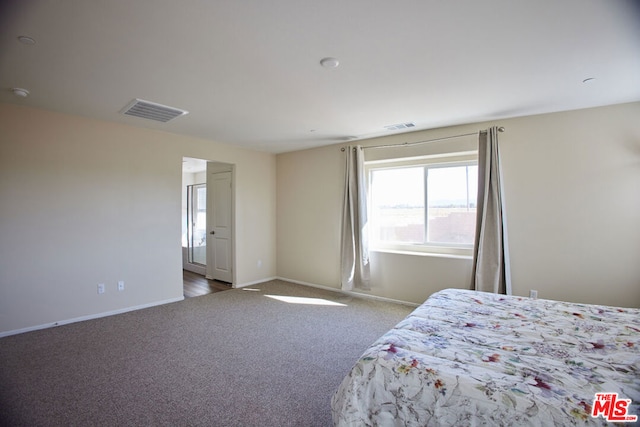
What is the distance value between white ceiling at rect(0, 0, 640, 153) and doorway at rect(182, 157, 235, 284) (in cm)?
218

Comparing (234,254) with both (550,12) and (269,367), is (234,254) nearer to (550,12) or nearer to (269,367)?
(269,367)

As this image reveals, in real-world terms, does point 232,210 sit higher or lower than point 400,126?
lower

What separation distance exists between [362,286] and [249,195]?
2615 millimetres

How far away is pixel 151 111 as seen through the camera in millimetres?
3340

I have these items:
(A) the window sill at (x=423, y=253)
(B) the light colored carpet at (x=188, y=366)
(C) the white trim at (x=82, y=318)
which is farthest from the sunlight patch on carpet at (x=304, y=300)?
(C) the white trim at (x=82, y=318)

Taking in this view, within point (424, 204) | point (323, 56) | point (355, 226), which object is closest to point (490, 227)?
point (424, 204)

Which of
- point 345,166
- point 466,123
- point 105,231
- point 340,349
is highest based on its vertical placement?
point 466,123

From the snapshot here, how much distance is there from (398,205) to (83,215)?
427cm

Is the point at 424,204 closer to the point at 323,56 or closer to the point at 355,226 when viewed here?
the point at 355,226

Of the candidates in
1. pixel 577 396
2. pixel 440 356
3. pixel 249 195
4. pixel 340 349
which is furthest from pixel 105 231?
pixel 577 396

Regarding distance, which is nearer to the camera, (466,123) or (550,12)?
(550,12)

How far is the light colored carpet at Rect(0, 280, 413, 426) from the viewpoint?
193 centimetres

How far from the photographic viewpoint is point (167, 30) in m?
1.85

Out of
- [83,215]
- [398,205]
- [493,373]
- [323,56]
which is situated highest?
[323,56]
